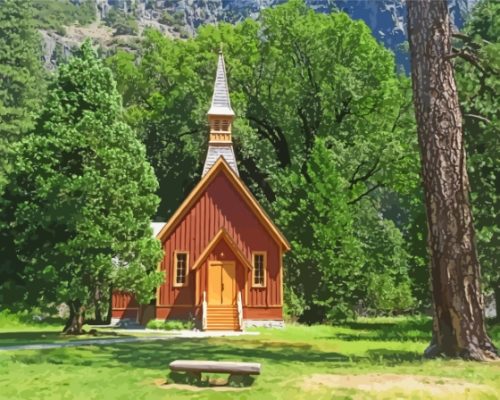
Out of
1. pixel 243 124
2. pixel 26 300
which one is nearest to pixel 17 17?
pixel 243 124

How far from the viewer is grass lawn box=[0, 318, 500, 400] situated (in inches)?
368

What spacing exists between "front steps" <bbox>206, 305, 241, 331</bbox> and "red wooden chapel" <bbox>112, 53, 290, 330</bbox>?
36cm

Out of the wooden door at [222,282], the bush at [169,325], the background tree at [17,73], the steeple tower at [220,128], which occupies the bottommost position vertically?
the bush at [169,325]

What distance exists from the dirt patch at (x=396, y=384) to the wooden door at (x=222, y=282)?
68.2 ft

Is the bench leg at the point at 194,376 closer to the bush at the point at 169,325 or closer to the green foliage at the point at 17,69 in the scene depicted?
the bush at the point at 169,325

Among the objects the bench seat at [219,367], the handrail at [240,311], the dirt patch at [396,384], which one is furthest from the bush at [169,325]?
the dirt patch at [396,384]

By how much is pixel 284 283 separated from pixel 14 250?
1645cm

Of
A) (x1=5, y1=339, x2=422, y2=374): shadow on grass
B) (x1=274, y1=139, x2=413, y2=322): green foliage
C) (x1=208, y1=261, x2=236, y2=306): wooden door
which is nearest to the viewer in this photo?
(x1=5, y1=339, x2=422, y2=374): shadow on grass

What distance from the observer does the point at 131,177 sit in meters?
23.6

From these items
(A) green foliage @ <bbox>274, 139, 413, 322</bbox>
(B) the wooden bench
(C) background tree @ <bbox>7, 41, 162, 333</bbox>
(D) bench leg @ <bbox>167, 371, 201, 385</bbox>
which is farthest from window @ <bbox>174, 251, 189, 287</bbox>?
(B) the wooden bench

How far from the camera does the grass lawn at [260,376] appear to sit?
935cm

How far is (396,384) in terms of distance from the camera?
31.4 ft

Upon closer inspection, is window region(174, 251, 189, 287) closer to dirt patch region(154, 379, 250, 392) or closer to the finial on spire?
the finial on spire

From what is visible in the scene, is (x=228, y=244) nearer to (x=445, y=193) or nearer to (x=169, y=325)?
(x=169, y=325)
